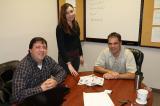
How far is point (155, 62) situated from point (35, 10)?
219 centimetres

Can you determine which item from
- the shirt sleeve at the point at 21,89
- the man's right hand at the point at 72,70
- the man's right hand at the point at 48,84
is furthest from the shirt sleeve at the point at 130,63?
the shirt sleeve at the point at 21,89

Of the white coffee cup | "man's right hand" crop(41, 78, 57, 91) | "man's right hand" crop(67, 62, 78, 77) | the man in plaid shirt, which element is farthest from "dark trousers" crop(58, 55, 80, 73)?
the white coffee cup

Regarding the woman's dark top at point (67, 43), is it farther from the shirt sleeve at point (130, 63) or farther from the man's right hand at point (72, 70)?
the shirt sleeve at point (130, 63)

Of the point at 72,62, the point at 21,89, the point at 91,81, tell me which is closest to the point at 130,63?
the point at 91,81

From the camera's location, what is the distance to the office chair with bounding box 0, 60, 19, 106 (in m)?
1.84

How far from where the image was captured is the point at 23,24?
3.05 meters

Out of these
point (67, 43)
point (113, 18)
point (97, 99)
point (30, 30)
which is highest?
point (113, 18)

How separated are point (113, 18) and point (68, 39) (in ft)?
4.21

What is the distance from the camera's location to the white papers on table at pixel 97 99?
1658 millimetres

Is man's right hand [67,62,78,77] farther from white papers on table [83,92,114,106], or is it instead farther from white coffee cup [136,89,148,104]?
white coffee cup [136,89,148,104]

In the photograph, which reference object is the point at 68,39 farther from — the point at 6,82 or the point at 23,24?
the point at 6,82

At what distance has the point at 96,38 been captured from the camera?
403cm

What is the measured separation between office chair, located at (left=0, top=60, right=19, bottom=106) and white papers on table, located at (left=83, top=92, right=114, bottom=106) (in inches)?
27.0

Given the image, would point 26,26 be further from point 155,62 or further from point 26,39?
point 155,62
